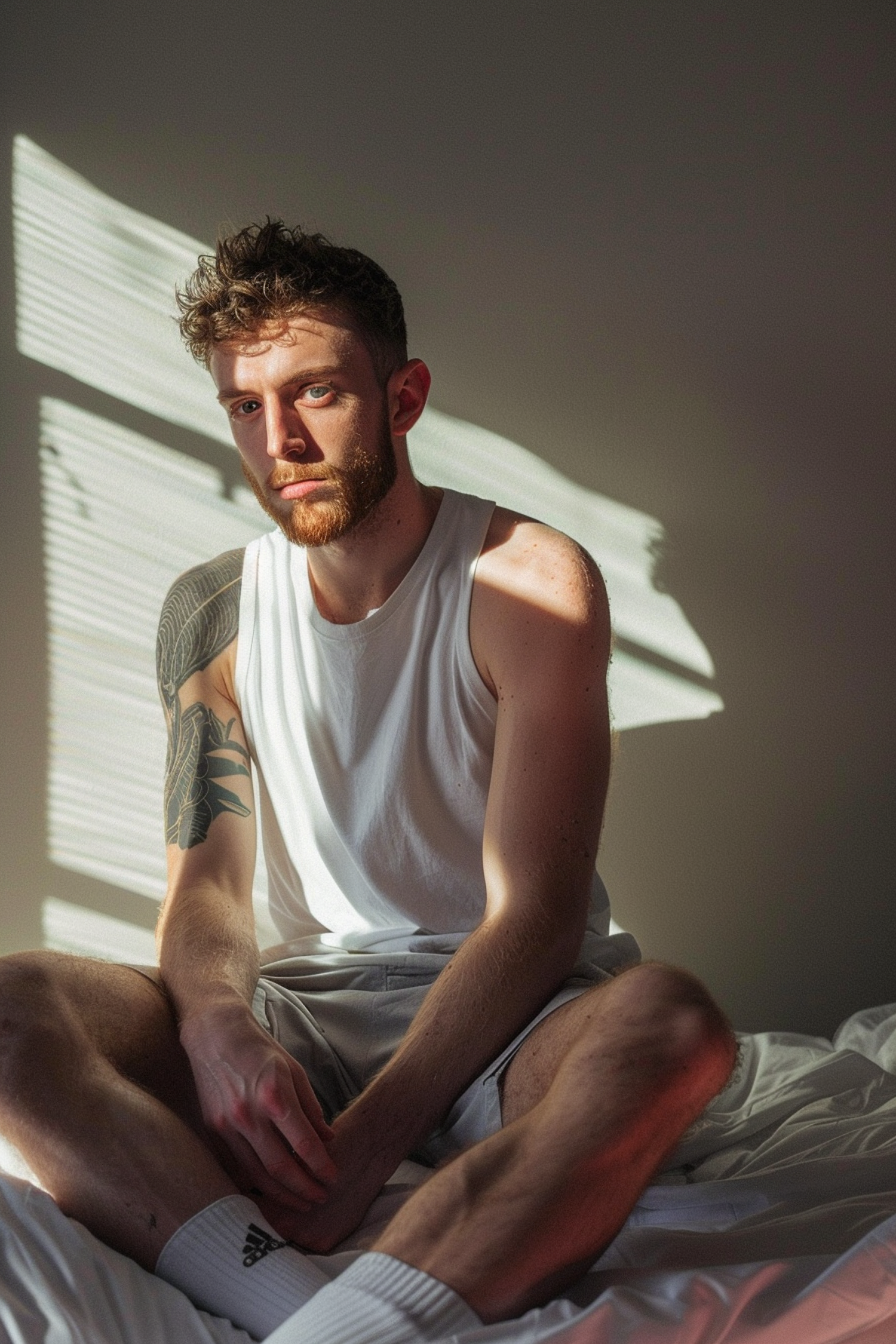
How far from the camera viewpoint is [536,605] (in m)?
1.69

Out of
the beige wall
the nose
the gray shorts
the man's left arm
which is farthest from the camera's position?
the beige wall

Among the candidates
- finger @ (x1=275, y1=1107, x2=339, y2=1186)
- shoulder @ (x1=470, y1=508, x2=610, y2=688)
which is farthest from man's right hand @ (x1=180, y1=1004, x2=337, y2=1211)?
shoulder @ (x1=470, y1=508, x2=610, y2=688)

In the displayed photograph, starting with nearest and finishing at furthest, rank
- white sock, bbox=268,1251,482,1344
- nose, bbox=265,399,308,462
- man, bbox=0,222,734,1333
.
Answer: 1. white sock, bbox=268,1251,482,1344
2. man, bbox=0,222,734,1333
3. nose, bbox=265,399,308,462

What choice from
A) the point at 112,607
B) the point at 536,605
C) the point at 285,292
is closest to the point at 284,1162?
the point at 536,605

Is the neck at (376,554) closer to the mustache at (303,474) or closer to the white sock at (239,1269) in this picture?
the mustache at (303,474)

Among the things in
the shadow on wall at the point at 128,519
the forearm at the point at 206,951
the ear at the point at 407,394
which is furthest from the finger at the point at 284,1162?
the shadow on wall at the point at 128,519

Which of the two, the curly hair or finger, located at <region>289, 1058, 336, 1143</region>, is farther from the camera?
the curly hair

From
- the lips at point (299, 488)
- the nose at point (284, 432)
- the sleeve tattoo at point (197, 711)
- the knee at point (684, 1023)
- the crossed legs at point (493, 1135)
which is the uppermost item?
the nose at point (284, 432)

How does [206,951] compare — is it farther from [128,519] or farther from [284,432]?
[128,519]

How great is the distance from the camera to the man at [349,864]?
4.08 ft

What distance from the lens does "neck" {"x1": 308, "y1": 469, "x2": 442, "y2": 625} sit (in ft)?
6.03

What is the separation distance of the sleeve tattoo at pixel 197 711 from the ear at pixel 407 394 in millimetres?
364

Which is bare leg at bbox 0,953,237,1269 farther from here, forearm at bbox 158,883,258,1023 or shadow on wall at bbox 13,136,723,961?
shadow on wall at bbox 13,136,723,961

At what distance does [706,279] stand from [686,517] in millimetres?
470
